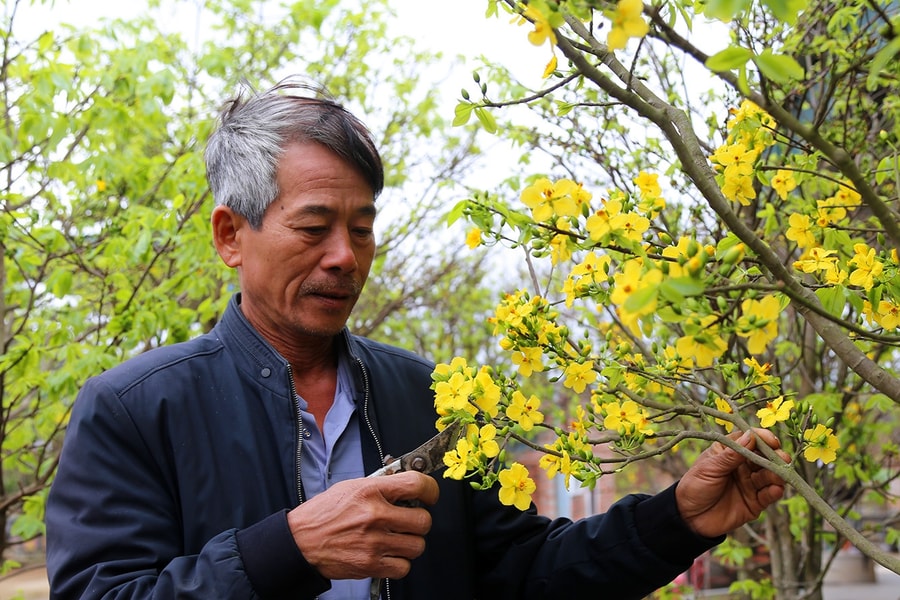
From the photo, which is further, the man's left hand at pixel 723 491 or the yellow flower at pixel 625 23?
the man's left hand at pixel 723 491

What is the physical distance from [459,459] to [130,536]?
0.68 metres

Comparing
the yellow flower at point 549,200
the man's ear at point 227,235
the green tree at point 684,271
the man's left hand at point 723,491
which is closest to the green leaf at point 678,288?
the green tree at point 684,271

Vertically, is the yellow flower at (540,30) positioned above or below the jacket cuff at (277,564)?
above

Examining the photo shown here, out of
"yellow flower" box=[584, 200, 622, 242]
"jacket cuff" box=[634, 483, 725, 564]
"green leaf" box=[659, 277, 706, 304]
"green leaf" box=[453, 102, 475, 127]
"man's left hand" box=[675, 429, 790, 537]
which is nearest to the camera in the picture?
"green leaf" box=[659, 277, 706, 304]

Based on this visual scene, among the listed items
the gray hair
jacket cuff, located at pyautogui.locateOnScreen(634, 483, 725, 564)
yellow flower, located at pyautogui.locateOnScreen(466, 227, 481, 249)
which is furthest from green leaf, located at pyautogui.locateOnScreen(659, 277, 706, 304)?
the gray hair

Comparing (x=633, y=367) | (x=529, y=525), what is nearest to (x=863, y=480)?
(x=529, y=525)

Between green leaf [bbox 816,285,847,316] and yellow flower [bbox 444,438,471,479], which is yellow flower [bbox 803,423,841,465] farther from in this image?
yellow flower [bbox 444,438,471,479]

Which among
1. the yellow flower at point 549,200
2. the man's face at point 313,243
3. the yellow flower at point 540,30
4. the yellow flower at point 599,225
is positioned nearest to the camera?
the yellow flower at point 540,30

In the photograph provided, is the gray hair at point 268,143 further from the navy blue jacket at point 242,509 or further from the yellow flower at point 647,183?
the yellow flower at point 647,183

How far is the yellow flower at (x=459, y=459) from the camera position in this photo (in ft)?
5.56

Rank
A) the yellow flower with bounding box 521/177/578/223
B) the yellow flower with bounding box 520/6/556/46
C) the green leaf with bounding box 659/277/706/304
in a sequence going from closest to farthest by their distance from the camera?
1. the green leaf with bounding box 659/277/706/304
2. the yellow flower with bounding box 520/6/556/46
3. the yellow flower with bounding box 521/177/578/223

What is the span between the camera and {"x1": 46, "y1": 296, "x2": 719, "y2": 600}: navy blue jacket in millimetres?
1790

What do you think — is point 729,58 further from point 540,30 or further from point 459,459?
point 459,459

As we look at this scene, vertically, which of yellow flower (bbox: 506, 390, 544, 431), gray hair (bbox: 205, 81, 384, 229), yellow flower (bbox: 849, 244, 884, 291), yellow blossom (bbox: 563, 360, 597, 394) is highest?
gray hair (bbox: 205, 81, 384, 229)
